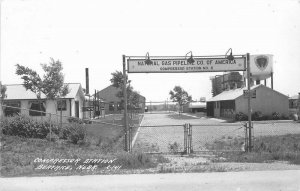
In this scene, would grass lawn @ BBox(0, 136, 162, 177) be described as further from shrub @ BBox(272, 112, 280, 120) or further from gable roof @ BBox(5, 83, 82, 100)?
shrub @ BBox(272, 112, 280, 120)

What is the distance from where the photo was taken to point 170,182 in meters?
6.86

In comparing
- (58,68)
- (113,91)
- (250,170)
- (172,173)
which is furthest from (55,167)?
(113,91)

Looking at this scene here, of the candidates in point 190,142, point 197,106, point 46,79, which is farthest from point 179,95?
point 190,142

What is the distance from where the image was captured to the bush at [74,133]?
13.0m

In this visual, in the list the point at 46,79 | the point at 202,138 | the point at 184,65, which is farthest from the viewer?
the point at 46,79

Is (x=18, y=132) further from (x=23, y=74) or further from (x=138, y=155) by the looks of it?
(x=23, y=74)

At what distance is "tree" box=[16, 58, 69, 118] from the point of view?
23406 mm

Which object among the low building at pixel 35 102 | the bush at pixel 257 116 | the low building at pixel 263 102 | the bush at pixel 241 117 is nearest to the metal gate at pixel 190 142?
the low building at pixel 35 102

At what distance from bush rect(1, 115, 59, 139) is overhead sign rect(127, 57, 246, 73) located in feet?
18.7

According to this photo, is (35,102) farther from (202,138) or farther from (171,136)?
(202,138)

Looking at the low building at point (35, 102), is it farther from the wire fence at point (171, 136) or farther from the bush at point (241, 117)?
the bush at point (241, 117)

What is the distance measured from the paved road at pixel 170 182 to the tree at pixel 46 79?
57.0ft

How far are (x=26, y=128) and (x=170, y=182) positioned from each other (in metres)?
9.17

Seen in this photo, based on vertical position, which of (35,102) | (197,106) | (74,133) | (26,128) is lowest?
(74,133)
